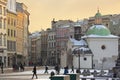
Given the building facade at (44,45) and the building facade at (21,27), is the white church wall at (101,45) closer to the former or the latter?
the building facade at (21,27)

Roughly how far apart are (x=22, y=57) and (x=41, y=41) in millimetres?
72122

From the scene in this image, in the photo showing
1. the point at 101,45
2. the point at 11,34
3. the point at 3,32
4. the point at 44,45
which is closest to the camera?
the point at 3,32

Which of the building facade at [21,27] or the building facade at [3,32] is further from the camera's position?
the building facade at [21,27]

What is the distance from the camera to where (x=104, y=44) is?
10675 centimetres

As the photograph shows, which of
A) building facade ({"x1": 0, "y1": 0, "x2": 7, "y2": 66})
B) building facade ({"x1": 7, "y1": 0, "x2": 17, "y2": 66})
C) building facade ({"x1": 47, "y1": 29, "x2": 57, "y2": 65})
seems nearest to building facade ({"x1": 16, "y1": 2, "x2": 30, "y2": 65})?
building facade ({"x1": 7, "y1": 0, "x2": 17, "y2": 66})

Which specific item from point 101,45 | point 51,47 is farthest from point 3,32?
point 51,47

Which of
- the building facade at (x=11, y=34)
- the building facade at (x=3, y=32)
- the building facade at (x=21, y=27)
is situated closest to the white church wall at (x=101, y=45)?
the building facade at (x=11, y=34)

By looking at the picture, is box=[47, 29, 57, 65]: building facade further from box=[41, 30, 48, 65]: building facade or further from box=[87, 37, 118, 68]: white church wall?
box=[87, 37, 118, 68]: white church wall

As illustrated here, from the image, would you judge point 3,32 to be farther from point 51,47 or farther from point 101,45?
point 51,47

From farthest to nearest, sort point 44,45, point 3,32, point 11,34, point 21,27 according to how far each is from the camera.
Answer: point 44,45 < point 21,27 < point 11,34 < point 3,32

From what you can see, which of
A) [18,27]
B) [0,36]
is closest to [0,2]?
[0,36]

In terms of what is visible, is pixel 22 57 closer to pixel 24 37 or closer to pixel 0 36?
pixel 24 37

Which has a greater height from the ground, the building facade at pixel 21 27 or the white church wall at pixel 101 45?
the building facade at pixel 21 27

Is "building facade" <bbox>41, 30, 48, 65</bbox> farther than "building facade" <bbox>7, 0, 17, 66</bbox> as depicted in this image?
Yes
